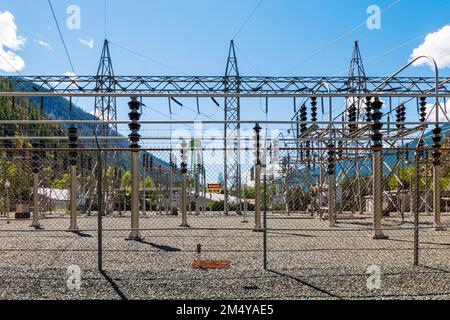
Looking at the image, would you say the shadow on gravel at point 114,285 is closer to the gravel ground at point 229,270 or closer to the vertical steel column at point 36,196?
the gravel ground at point 229,270

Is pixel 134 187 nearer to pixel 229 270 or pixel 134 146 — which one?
pixel 134 146

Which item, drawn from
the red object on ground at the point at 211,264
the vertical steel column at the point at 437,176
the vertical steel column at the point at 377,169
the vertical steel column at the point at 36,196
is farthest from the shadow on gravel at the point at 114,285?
the vertical steel column at the point at 437,176

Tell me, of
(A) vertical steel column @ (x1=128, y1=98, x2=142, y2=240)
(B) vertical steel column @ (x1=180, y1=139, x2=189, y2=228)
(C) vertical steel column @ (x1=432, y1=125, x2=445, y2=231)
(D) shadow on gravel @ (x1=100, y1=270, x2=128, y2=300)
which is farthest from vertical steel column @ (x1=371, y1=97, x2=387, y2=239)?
(D) shadow on gravel @ (x1=100, y1=270, x2=128, y2=300)

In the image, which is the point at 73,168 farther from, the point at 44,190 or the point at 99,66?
the point at 99,66

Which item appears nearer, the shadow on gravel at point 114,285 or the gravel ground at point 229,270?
the shadow on gravel at point 114,285

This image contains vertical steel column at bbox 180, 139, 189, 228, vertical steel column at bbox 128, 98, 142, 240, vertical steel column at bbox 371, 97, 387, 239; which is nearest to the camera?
vertical steel column at bbox 371, 97, 387, 239

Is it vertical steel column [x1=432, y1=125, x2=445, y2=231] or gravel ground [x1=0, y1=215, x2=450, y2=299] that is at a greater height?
vertical steel column [x1=432, y1=125, x2=445, y2=231]

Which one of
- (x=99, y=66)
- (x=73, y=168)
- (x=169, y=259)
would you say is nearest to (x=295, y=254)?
(x=169, y=259)

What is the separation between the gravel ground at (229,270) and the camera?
16.3 ft

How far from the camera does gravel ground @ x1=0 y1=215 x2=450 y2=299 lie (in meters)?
4.97

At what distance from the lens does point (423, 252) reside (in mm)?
7391

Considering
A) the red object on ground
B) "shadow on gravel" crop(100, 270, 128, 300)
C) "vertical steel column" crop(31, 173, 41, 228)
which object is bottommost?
"shadow on gravel" crop(100, 270, 128, 300)

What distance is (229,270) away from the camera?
5934 mm

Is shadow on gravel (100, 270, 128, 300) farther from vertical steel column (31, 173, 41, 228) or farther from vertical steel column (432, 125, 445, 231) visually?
vertical steel column (432, 125, 445, 231)
